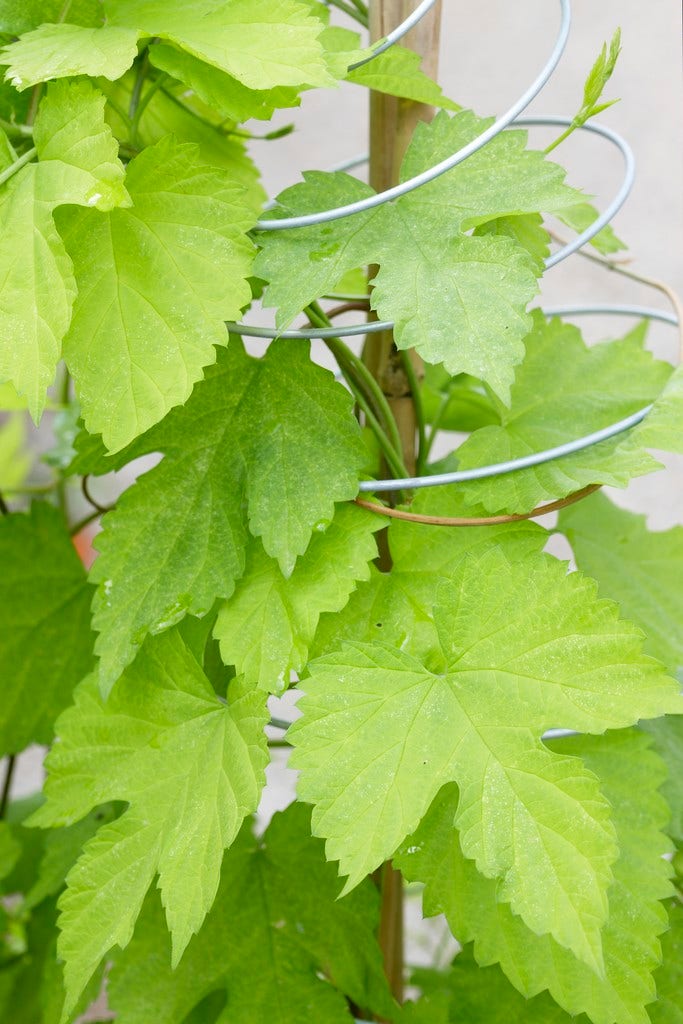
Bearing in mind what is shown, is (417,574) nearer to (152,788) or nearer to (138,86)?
(152,788)

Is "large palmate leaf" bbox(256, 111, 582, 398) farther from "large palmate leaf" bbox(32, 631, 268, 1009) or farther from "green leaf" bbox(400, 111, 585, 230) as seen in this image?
"large palmate leaf" bbox(32, 631, 268, 1009)

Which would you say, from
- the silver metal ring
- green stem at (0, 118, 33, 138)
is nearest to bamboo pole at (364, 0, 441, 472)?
the silver metal ring

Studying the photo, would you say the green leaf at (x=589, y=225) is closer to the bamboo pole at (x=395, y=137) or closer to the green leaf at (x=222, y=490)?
the bamboo pole at (x=395, y=137)

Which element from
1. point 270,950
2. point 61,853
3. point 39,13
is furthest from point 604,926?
point 39,13

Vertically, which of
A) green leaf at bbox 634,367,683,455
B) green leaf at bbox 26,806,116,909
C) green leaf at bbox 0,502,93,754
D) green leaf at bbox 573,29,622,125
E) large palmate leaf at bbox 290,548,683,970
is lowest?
green leaf at bbox 26,806,116,909

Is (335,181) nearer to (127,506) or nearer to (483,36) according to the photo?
(127,506)

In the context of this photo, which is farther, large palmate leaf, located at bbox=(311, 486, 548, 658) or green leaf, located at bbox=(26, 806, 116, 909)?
green leaf, located at bbox=(26, 806, 116, 909)

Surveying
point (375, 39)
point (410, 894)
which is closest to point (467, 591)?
point (375, 39)
